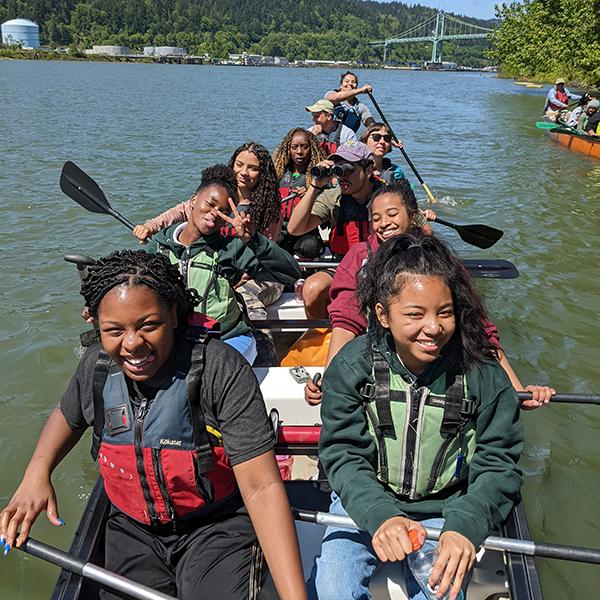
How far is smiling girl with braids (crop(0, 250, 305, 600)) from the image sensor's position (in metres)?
1.81

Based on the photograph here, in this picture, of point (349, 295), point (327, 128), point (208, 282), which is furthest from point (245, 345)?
point (327, 128)

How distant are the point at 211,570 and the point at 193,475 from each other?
299 millimetres

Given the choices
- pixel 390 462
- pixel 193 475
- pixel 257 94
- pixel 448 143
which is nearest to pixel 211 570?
pixel 193 475

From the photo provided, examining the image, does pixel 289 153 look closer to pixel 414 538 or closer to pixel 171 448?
pixel 171 448

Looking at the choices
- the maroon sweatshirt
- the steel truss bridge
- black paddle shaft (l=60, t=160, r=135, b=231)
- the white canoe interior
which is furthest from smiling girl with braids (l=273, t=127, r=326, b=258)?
the steel truss bridge

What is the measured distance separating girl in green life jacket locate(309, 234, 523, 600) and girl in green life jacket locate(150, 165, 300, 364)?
1090 millimetres

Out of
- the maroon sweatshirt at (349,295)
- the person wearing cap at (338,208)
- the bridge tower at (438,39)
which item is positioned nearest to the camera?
the maroon sweatshirt at (349,295)

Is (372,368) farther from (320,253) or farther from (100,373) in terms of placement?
(320,253)

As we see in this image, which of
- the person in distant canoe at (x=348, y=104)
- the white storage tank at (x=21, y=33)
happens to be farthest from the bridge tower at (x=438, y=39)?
the person in distant canoe at (x=348, y=104)

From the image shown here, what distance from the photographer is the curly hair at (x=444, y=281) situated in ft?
6.31

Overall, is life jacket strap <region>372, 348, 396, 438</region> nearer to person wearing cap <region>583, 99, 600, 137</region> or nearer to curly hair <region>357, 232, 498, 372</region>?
curly hair <region>357, 232, 498, 372</region>

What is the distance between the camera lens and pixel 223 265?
3055mm

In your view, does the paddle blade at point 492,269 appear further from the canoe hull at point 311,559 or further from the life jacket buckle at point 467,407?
the life jacket buckle at point 467,407

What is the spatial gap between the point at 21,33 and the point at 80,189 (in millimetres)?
120270
